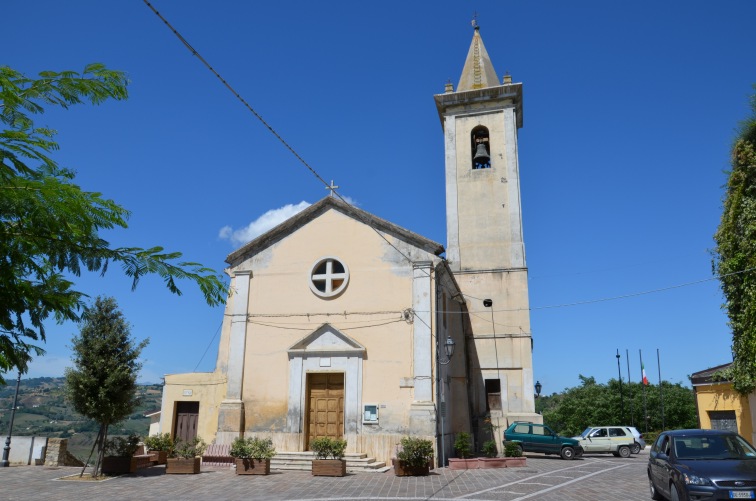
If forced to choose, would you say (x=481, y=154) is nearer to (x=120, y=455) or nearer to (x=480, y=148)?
(x=480, y=148)

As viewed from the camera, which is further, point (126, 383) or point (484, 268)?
point (484, 268)

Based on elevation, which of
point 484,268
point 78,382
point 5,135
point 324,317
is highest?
point 484,268

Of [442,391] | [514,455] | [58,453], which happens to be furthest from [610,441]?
[58,453]

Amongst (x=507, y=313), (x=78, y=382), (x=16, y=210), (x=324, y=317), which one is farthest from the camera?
(x=507, y=313)

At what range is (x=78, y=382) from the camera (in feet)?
49.0

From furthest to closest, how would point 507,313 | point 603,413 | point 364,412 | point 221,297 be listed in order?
point 603,413 < point 507,313 < point 364,412 < point 221,297

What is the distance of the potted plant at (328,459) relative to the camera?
1495cm

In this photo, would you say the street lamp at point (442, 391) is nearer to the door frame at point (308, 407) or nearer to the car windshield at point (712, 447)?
the door frame at point (308, 407)

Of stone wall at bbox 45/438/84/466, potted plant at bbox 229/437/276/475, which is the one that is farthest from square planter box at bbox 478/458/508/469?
stone wall at bbox 45/438/84/466

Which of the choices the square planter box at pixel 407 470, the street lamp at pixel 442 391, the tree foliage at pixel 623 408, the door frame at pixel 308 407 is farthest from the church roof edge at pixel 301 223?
the tree foliage at pixel 623 408

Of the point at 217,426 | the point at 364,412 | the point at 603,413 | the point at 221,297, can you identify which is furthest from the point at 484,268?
the point at 603,413

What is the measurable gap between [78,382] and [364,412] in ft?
26.5

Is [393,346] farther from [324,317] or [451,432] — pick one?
[451,432]

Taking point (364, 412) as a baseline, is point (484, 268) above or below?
above
